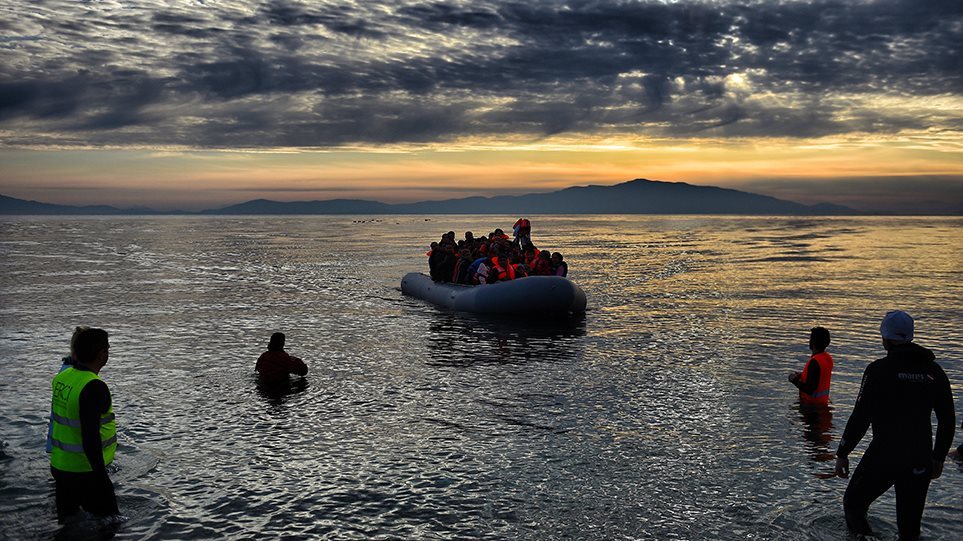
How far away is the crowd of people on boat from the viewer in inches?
941

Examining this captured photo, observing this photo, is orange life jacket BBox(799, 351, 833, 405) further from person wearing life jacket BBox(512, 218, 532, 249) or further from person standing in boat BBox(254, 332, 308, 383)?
person wearing life jacket BBox(512, 218, 532, 249)

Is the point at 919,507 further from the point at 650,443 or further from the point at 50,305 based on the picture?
the point at 50,305

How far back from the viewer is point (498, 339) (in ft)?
62.1

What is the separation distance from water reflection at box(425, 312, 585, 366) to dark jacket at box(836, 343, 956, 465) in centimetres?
1019

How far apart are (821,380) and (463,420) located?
5.43 meters

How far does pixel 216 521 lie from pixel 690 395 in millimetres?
8301

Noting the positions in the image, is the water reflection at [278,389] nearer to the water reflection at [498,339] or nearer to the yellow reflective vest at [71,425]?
the water reflection at [498,339]

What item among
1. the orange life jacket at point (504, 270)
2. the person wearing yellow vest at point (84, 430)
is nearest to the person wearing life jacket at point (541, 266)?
the orange life jacket at point (504, 270)

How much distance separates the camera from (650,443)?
33.6 feet

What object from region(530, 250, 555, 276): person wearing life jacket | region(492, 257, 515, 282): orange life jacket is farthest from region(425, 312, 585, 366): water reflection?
region(530, 250, 555, 276): person wearing life jacket

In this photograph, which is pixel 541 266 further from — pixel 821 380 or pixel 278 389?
pixel 821 380

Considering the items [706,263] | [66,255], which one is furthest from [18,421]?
[66,255]

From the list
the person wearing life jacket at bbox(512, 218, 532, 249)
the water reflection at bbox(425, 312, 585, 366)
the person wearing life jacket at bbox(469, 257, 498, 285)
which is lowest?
the water reflection at bbox(425, 312, 585, 366)

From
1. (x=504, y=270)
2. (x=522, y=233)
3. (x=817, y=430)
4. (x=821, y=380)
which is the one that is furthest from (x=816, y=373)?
(x=522, y=233)
